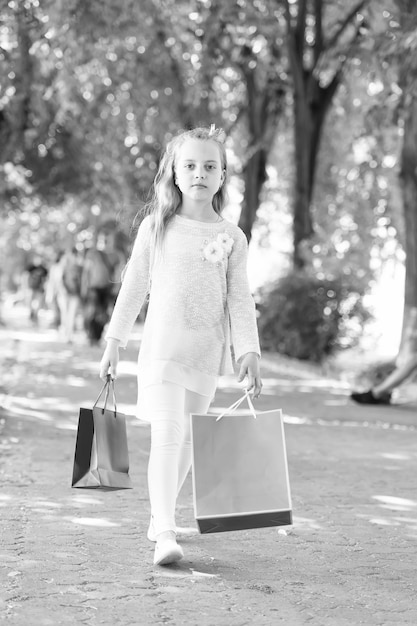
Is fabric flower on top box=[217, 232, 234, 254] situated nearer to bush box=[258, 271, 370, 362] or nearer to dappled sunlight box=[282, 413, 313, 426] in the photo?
dappled sunlight box=[282, 413, 313, 426]

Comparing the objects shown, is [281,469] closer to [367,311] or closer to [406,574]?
[406,574]

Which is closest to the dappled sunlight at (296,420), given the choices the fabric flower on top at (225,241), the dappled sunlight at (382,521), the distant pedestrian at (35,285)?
the dappled sunlight at (382,521)

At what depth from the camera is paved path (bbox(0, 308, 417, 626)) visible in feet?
14.0

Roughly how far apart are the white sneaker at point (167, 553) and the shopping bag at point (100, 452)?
0.93 feet

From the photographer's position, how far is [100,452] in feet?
16.0

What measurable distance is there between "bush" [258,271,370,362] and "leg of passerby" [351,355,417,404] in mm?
6057

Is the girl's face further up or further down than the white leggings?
further up

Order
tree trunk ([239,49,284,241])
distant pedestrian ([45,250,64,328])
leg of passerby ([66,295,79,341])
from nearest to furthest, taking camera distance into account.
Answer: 1. leg of passerby ([66,295,79,341])
2. distant pedestrian ([45,250,64,328])
3. tree trunk ([239,49,284,241])

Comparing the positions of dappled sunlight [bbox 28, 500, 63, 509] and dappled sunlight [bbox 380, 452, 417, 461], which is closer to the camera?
dappled sunlight [bbox 28, 500, 63, 509]

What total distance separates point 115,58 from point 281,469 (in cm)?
1629

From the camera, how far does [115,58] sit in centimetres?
2012

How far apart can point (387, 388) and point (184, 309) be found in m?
7.57

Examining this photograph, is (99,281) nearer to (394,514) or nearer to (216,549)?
(394,514)

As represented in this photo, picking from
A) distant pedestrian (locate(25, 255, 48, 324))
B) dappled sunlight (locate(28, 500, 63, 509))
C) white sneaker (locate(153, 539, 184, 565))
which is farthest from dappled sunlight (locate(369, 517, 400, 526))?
distant pedestrian (locate(25, 255, 48, 324))
